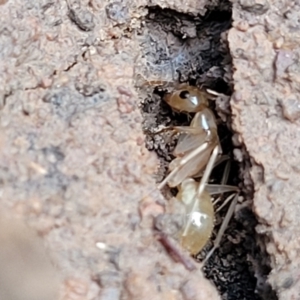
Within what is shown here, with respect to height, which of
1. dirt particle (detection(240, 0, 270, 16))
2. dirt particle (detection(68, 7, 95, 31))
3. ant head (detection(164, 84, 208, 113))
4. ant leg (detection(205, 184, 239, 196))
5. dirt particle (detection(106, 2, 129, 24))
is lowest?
ant leg (detection(205, 184, 239, 196))

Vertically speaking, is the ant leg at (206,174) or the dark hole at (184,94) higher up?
the dark hole at (184,94)

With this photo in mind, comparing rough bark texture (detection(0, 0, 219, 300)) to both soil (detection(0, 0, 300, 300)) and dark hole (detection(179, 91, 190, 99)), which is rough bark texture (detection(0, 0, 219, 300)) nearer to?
soil (detection(0, 0, 300, 300))

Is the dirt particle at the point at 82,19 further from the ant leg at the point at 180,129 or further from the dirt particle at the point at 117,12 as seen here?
the ant leg at the point at 180,129

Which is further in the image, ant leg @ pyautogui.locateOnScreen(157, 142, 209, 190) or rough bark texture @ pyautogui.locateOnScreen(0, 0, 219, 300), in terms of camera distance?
ant leg @ pyautogui.locateOnScreen(157, 142, 209, 190)

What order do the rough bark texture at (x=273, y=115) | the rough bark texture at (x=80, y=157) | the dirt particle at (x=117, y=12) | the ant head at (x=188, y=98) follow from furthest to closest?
the ant head at (x=188, y=98) < the dirt particle at (x=117, y=12) < the rough bark texture at (x=273, y=115) < the rough bark texture at (x=80, y=157)

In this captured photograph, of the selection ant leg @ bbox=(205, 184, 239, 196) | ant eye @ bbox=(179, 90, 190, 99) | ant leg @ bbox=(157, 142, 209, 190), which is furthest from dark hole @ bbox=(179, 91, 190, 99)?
ant leg @ bbox=(205, 184, 239, 196)

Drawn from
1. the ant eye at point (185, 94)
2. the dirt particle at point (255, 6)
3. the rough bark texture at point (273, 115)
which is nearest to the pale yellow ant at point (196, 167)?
the ant eye at point (185, 94)
